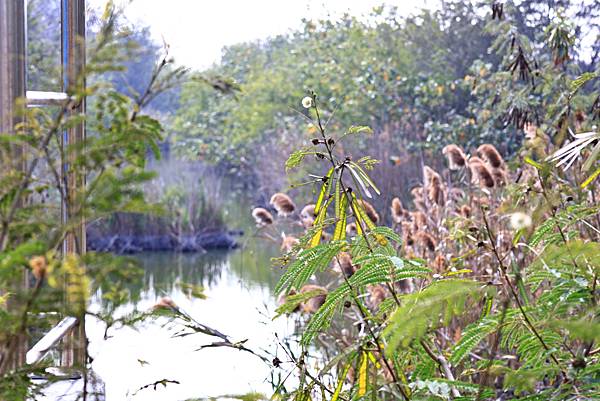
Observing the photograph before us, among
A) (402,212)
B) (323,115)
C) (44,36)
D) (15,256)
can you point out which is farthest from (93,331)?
(323,115)

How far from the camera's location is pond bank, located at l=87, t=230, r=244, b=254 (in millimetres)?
8038

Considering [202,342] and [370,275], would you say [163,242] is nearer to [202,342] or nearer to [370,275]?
[202,342]

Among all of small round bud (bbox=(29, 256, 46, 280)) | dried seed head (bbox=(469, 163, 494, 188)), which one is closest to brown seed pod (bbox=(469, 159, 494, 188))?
dried seed head (bbox=(469, 163, 494, 188))

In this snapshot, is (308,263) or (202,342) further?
(202,342)

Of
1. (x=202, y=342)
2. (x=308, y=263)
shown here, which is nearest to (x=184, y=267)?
(x=202, y=342)

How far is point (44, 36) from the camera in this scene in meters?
2.12

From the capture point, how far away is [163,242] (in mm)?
8250

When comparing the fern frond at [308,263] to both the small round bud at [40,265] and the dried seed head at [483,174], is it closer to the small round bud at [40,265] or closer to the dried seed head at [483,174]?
the small round bud at [40,265]

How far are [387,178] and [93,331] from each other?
13.2 feet

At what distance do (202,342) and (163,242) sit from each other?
3755 millimetres

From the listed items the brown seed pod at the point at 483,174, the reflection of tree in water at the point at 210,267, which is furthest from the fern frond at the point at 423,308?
the reflection of tree in water at the point at 210,267

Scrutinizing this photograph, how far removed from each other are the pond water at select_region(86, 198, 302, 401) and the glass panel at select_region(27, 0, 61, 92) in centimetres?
61

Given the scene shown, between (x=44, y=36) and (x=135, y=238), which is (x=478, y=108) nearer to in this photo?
(x=135, y=238)

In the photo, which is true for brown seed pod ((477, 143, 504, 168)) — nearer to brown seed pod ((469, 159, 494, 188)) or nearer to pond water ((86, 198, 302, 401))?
brown seed pod ((469, 159, 494, 188))
